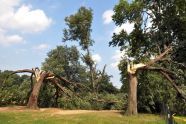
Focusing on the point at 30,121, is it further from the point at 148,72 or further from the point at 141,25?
the point at 141,25

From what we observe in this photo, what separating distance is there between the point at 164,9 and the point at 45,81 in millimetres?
10250

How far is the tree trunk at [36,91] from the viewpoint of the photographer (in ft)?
84.3

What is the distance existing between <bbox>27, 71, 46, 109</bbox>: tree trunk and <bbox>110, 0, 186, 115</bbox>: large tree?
6.04 m

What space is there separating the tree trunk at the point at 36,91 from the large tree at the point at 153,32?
6.04 meters

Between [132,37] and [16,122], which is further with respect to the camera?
[132,37]

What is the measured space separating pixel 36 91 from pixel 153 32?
9.91 meters

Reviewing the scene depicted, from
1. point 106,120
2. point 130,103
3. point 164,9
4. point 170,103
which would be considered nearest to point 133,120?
point 106,120

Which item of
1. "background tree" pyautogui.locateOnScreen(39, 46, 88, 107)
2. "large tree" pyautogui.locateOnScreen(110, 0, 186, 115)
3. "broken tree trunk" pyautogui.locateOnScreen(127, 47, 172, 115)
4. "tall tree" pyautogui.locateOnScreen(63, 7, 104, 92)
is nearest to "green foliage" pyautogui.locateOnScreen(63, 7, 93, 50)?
"tall tree" pyautogui.locateOnScreen(63, 7, 104, 92)

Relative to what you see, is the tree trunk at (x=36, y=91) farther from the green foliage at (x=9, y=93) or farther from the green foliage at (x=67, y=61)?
the green foliage at (x=67, y=61)

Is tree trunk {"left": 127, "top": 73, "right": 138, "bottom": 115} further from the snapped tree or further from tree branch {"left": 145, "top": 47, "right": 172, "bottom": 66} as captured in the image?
the snapped tree

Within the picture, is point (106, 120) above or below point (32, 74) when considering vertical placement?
below

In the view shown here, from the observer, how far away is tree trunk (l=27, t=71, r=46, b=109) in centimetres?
2570

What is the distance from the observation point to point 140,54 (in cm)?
2908

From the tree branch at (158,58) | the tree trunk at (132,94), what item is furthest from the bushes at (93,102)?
the tree trunk at (132,94)
